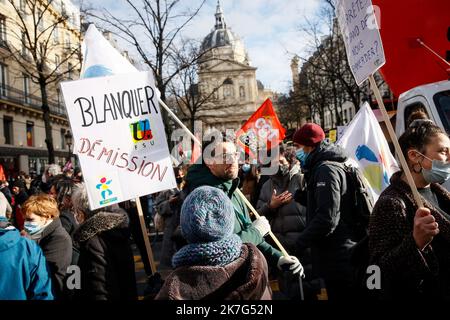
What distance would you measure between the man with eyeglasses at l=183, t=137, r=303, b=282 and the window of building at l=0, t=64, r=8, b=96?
2951 cm

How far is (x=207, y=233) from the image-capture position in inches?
73.1

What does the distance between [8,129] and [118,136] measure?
29.3 m

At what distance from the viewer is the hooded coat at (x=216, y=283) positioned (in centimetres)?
178

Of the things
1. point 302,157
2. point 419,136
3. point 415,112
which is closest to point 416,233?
point 419,136

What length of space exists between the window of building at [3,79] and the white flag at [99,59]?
2767cm

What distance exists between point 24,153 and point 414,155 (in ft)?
103

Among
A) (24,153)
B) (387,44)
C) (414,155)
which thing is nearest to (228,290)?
(414,155)

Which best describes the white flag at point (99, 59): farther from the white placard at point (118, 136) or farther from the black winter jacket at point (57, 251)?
the black winter jacket at point (57, 251)

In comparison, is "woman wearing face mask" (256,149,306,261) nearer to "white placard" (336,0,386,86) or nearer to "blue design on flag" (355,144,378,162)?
"blue design on flag" (355,144,378,162)

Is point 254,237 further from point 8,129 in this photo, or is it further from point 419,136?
point 8,129

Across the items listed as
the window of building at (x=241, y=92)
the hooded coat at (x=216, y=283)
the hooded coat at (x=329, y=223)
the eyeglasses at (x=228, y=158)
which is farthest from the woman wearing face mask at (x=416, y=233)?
the window of building at (x=241, y=92)

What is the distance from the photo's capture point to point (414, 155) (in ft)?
7.52

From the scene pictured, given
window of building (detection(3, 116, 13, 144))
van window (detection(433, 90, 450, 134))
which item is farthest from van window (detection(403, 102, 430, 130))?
window of building (detection(3, 116, 13, 144))
